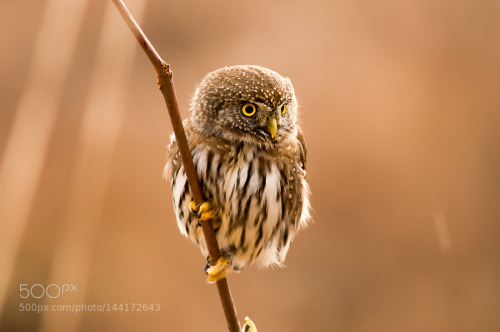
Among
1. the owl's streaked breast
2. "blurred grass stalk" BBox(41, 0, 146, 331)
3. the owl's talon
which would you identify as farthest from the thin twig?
"blurred grass stalk" BBox(41, 0, 146, 331)

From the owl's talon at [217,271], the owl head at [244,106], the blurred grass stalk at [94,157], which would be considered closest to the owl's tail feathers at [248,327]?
the owl's talon at [217,271]

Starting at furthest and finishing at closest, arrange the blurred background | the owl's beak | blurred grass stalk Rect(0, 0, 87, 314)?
1. the blurred background
2. blurred grass stalk Rect(0, 0, 87, 314)
3. the owl's beak

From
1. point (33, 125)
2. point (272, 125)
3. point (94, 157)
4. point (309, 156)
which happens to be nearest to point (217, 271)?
point (272, 125)

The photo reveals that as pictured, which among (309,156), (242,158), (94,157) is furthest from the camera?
(309,156)

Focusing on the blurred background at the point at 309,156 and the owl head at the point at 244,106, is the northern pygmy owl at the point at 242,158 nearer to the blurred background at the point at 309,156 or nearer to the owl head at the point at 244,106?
the owl head at the point at 244,106

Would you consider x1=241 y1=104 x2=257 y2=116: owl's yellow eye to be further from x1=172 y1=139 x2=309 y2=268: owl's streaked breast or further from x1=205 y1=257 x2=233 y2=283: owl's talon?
x1=205 y1=257 x2=233 y2=283: owl's talon

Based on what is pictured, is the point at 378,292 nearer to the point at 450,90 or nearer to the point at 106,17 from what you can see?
the point at 450,90

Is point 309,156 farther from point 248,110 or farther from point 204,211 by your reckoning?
point 204,211
